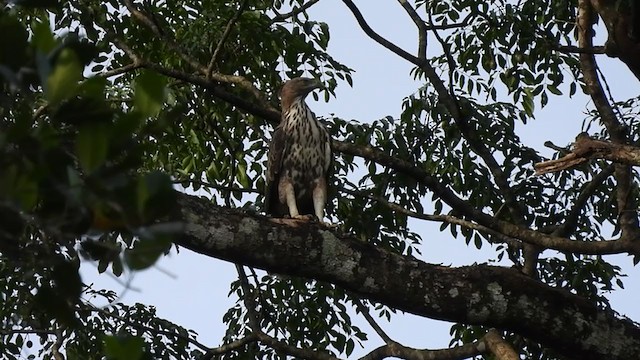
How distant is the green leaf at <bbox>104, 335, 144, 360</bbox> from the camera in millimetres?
1465

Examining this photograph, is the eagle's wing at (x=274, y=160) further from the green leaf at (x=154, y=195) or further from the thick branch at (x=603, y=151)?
the green leaf at (x=154, y=195)

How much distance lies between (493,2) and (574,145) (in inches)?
63.0

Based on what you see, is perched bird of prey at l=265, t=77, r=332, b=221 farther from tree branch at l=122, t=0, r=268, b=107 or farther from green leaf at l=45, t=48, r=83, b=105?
green leaf at l=45, t=48, r=83, b=105

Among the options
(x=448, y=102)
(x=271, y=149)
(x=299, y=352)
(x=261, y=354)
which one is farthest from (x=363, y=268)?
(x=271, y=149)

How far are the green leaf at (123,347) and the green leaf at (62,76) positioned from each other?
1.09ft

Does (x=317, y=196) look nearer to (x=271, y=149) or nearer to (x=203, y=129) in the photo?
(x=271, y=149)

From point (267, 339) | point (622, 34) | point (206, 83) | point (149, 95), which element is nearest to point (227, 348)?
point (267, 339)

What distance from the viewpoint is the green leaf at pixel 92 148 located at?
58.6 inches

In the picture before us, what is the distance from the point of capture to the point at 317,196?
6.10 m

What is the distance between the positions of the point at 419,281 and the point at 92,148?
2.70 m

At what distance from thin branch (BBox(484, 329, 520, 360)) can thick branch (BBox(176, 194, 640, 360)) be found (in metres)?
0.39

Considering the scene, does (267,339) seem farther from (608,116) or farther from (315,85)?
(315,85)

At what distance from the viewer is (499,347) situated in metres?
4.71

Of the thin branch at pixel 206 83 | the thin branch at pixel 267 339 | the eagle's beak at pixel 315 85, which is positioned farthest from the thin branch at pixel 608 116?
the eagle's beak at pixel 315 85
